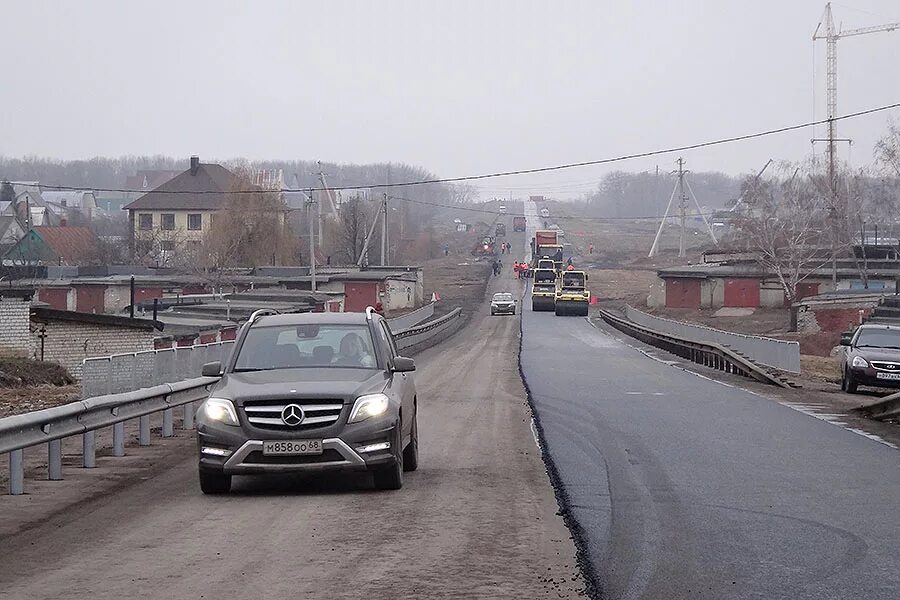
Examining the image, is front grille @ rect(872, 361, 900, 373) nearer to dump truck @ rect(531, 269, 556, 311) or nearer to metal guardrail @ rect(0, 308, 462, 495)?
metal guardrail @ rect(0, 308, 462, 495)

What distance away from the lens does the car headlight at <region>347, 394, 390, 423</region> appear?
10734mm

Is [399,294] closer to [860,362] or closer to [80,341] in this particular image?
[80,341]

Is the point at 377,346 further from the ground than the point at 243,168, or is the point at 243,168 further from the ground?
the point at 243,168

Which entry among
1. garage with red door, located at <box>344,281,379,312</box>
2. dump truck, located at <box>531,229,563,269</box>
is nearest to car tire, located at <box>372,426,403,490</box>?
garage with red door, located at <box>344,281,379,312</box>

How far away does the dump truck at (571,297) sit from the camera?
78438 millimetres

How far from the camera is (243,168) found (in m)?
92.9

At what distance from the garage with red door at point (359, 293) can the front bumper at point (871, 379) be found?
5189cm

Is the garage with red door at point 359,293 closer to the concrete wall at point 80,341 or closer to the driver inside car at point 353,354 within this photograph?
the concrete wall at point 80,341

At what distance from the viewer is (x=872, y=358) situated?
26688 millimetres

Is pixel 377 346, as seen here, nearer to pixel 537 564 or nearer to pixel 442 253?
pixel 537 564

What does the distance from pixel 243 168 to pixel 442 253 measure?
5943 cm

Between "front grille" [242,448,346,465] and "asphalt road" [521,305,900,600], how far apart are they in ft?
7.00

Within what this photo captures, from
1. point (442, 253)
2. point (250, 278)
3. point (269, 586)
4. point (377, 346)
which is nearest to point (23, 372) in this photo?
point (377, 346)

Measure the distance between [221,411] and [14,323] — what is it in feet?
75.5
